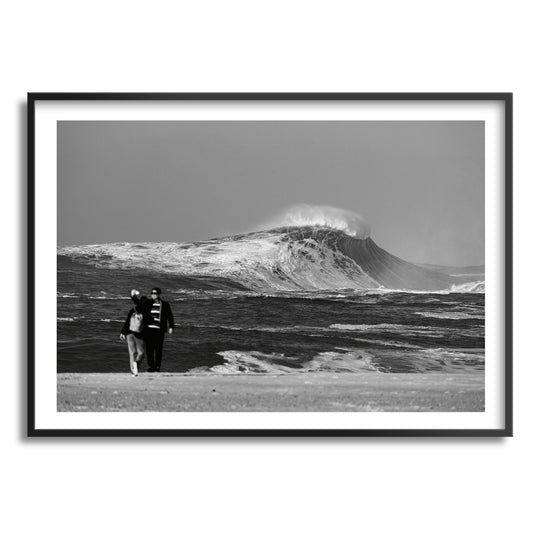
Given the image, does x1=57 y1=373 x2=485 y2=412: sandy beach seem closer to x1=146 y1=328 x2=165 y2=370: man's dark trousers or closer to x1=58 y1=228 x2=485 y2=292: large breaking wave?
x1=146 y1=328 x2=165 y2=370: man's dark trousers

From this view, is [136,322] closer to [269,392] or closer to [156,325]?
[156,325]

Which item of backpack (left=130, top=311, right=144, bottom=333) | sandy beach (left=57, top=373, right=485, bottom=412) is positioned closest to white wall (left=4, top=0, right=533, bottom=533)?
sandy beach (left=57, top=373, right=485, bottom=412)

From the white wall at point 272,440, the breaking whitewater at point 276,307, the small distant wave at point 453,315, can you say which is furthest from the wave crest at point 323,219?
the white wall at point 272,440

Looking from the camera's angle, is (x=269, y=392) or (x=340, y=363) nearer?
(x=269, y=392)

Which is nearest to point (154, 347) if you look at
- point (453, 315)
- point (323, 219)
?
point (323, 219)
